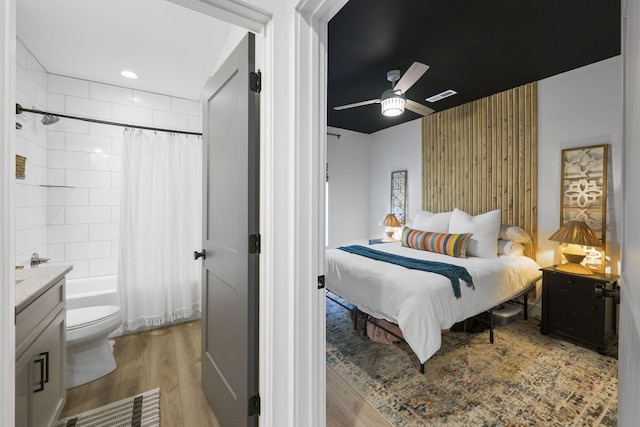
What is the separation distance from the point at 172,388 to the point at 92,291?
1.58m

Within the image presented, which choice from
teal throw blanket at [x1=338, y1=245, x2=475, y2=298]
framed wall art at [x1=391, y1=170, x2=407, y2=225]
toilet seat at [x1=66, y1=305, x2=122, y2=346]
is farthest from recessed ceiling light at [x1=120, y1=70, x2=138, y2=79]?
framed wall art at [x1=391, y1=170, x2=407, y2=225]

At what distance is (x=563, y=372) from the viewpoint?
6.88 feet

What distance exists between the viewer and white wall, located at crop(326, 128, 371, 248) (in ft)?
16.5

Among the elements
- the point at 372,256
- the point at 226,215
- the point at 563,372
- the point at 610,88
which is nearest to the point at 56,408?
the point at 226,215

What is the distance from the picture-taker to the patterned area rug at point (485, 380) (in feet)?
5.49

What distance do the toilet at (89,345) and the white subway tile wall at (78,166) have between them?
0.87 metres

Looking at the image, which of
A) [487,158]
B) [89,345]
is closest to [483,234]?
[487,158]

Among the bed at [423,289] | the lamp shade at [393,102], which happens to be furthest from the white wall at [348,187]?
the lamp shade at [393,102]

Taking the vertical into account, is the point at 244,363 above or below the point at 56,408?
above

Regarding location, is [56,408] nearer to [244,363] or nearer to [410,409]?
[244,363]

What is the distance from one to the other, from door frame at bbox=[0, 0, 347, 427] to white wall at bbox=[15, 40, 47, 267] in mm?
2120

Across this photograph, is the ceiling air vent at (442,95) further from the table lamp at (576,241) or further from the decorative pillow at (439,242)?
the table lamp at (576,241)

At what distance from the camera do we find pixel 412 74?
2.26 m

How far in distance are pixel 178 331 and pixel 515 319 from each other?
349 centimetres
